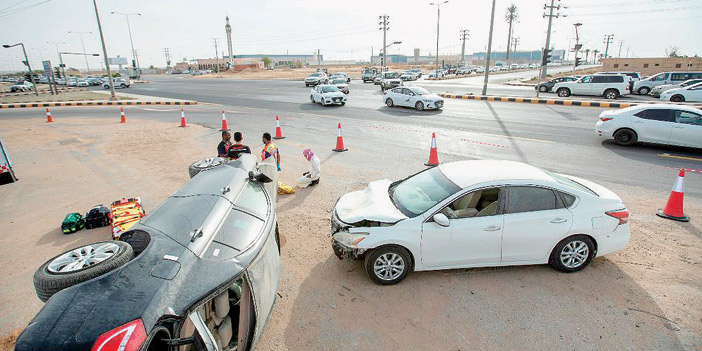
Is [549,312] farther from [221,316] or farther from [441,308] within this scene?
[221,316]

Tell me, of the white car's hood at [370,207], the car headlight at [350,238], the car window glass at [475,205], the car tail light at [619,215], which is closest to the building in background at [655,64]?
the car tail light at [619,215]

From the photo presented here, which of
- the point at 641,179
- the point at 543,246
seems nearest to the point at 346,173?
the point at 543,246

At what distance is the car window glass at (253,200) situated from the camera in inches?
169

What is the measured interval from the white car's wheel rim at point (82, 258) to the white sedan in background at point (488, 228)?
8.86ft

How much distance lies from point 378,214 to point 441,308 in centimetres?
140

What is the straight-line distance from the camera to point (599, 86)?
25234 mm

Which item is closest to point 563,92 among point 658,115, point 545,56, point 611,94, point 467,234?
point 611,94

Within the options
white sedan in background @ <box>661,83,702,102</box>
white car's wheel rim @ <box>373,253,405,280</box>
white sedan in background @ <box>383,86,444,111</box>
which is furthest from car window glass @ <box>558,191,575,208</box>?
white sedan in background @ <box>661,83,702,102</box>

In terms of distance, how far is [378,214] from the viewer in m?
4.93

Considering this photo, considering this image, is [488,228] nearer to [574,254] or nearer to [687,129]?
[574,254]

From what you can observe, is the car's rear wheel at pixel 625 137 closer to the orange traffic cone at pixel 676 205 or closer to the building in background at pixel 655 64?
the orange traffic cone at pixel 676 205

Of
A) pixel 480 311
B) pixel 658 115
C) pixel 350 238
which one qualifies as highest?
pixel 658 115

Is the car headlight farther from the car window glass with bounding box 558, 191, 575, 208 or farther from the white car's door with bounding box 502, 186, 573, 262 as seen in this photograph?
the car window glass with bounding box 558, 191, 575, 208

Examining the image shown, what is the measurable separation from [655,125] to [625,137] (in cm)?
86
